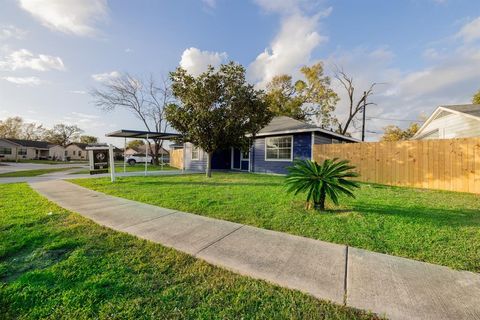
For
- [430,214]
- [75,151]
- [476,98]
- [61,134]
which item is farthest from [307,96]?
[61,134]

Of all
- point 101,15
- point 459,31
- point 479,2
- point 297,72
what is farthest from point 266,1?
point 297,72

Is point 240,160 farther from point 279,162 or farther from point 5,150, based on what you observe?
point 5,150

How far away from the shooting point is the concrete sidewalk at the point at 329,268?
1980mm

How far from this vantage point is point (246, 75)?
415 inches

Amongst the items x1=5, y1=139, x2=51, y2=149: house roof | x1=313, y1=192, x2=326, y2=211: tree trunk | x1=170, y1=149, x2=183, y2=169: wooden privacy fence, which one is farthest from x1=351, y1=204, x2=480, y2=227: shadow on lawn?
x1=5, y1=139, x2=51, y2=149: house roof

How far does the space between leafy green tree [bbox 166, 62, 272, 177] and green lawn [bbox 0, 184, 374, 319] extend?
7.65 meters

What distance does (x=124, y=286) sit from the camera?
224cm

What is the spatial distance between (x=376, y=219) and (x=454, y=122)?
11.7 m

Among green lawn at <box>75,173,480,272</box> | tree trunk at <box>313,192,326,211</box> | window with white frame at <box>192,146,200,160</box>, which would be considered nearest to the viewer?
green lawn at <box>75,173,480,272</box>

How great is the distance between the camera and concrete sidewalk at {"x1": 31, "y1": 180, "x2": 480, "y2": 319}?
78.0 inches

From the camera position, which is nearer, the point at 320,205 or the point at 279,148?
the point at 320,205

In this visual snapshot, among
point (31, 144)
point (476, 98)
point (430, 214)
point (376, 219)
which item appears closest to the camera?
point (376, 219)

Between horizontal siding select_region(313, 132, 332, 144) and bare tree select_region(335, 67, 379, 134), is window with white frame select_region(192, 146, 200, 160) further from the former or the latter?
bare tree select_region(335, 67, 379, 134)

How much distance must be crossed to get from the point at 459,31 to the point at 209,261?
14.1 m
